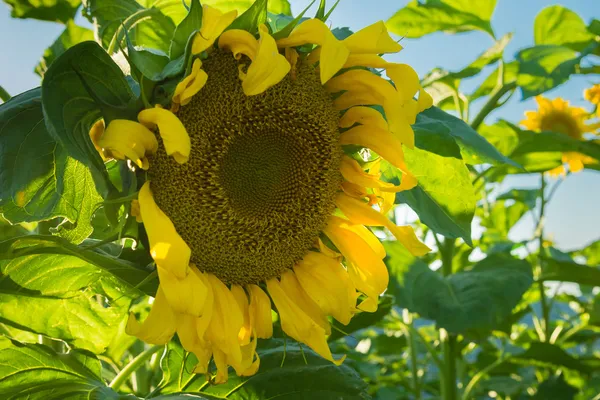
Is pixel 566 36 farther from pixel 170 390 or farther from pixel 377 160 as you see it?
pixel 170 390

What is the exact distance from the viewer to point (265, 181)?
39.8 inches

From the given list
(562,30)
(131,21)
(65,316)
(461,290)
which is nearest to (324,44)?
(131,21)

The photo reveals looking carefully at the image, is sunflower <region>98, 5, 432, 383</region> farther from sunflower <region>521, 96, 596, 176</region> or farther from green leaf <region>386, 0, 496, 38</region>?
sunflower <region>521, 96, 596, 176</region>

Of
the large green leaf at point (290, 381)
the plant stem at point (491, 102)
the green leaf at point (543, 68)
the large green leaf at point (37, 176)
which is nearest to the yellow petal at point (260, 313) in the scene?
the large green leaf at point (290, 381)

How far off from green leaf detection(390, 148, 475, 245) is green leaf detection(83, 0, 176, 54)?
533mm

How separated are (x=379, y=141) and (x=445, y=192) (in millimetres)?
246

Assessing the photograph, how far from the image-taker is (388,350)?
11.0 ft

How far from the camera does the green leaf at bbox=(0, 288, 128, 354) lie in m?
1.11

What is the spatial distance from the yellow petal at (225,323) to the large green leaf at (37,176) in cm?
21

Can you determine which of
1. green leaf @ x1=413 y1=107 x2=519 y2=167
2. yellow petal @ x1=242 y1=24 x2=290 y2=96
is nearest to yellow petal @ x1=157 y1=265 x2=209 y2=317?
yellow petal @ x1=242 y1=24 x2=290 y2=96

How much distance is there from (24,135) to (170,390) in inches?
23.3

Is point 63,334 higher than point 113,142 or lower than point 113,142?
lower

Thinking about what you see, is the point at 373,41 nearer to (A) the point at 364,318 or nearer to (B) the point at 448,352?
(A) the point at 364,318

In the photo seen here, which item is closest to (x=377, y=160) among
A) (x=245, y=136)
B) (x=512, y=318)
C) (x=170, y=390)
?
(x=245, y=136)
